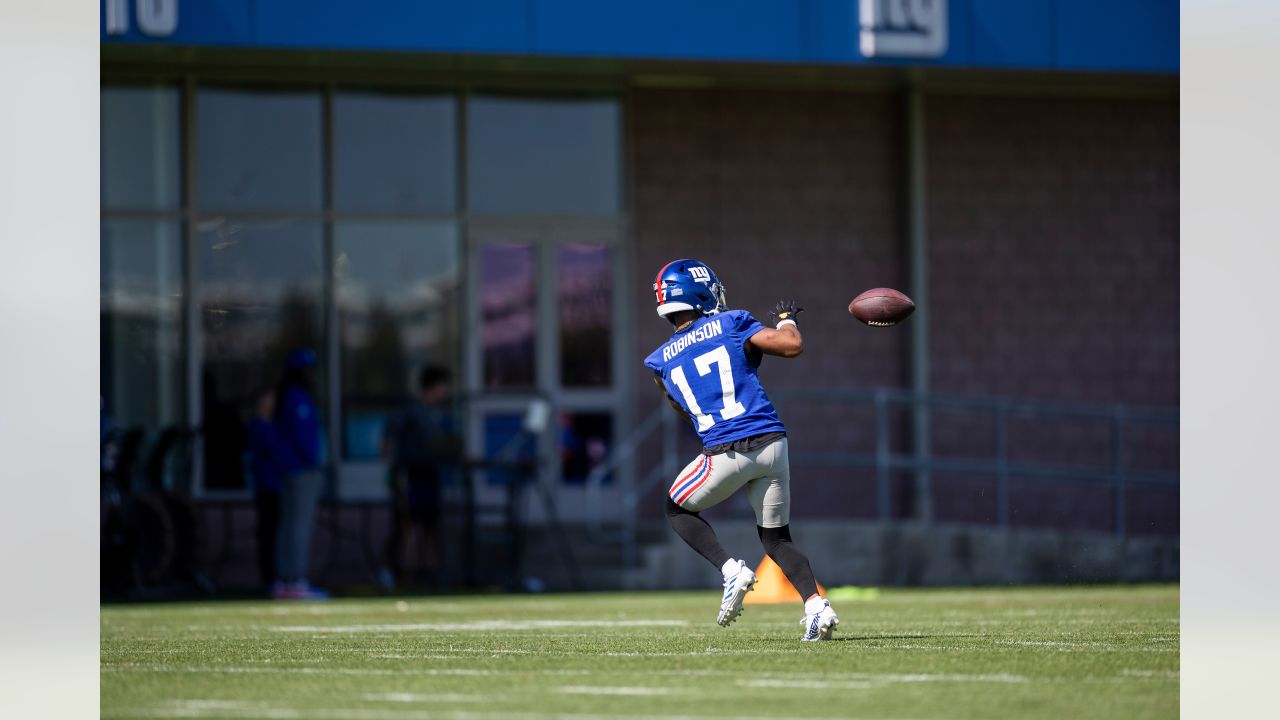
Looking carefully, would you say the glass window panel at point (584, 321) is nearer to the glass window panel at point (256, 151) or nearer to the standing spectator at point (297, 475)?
the glass window panel at point (256, 151)

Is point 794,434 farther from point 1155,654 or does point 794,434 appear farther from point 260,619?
point 1155,654

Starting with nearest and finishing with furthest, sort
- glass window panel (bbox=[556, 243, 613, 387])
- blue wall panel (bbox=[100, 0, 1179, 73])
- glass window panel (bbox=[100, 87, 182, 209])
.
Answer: blue wall panel (bbox=[100, 0, 1179, 73]) < glass window panel (bbox=[100, 87, 182, 209]) < glass window panel (bbox=[556, 243, 613, 387])

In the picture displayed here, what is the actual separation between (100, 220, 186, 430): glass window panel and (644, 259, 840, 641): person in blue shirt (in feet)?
33.9

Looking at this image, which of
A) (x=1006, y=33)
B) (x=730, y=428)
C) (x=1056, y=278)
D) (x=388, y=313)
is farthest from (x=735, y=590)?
(x=1056, y=278)

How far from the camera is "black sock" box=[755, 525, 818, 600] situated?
783cm

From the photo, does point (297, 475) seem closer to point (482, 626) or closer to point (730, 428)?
point (482, 626)

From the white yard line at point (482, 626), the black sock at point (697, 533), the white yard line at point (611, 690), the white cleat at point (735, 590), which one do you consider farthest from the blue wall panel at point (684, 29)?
the white yard line at point (611, 690)

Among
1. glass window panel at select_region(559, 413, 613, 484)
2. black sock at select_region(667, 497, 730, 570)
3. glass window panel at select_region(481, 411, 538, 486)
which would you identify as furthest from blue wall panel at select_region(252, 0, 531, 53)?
black sock at select_region(667, 497, 730, 570)

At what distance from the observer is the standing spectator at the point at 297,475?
47.6ft

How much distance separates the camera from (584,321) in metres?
18.5

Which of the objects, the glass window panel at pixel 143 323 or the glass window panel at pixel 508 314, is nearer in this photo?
the glass window panel at pixel 143 323

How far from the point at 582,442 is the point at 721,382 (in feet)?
33.4

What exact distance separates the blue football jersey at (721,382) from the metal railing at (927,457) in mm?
8206

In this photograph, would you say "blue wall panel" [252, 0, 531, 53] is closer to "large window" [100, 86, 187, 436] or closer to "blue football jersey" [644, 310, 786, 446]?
"large window" [100, 86, 187, 436]
